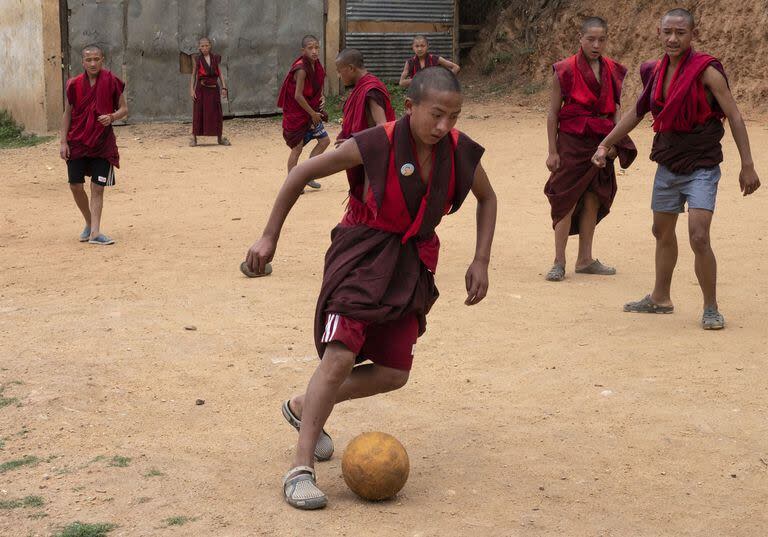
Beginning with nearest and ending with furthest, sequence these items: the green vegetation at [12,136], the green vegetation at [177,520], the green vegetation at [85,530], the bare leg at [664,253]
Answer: the green vegetation at [85,530]
the green vegetation at [177,520]
the bare leg at [664,253]
the green vegetation at [12,136]

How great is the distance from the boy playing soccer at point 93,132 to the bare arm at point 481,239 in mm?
5704

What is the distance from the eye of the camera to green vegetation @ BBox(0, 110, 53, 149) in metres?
16.0

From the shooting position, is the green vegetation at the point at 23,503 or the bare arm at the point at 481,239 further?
the bare arm at the point at 481,239

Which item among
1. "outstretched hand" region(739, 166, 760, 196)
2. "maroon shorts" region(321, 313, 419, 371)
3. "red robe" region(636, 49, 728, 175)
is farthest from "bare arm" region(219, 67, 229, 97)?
"maroon shorts" region(321, 313, 419, 371)

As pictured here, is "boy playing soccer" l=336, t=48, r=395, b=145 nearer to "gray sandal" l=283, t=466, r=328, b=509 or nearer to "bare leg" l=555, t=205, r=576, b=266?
"bare leg" l=555, t=205, r=576, b=266

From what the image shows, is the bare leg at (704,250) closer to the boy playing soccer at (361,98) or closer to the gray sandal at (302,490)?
the boy playing soccer at (361,98)

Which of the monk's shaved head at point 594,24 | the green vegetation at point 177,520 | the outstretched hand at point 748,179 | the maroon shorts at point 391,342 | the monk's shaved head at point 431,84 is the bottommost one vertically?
the green vegetation at point 177,520

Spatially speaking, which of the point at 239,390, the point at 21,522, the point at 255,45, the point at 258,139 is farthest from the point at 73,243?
the point at 255,45

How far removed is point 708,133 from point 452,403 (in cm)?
246

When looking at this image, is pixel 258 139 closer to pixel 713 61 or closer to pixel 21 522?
pixel 713 61

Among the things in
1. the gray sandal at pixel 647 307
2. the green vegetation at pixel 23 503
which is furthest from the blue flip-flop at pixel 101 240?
the green vegetation at pixel 23 503

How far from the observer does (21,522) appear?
3.63 meters

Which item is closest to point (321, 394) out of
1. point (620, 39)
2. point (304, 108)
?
point (304, 108)

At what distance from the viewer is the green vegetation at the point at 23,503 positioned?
3.76 metres
